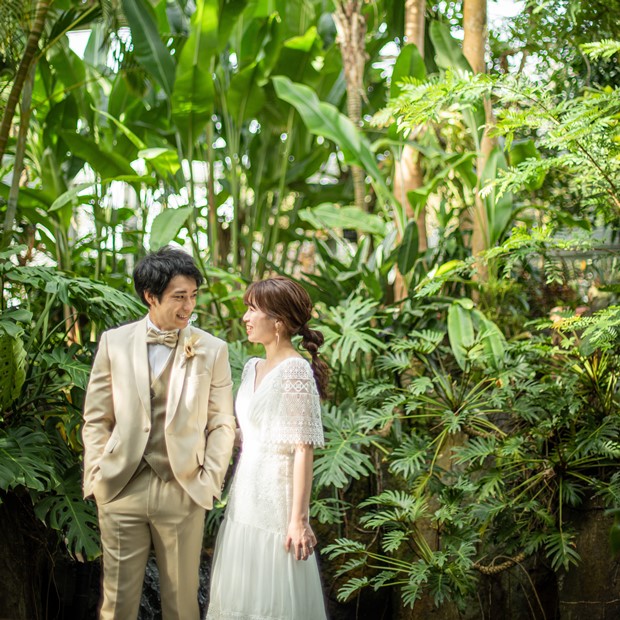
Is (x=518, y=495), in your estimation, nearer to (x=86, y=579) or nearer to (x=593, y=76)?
(x=86, y=579)

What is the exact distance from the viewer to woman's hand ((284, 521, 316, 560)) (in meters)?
2.44

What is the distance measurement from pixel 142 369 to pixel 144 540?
1.78 ft

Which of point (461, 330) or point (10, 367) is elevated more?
point (461, 330)

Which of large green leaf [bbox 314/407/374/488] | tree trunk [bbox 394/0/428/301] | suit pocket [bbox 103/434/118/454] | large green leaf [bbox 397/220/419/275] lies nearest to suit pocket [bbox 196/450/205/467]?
suit pocket [bbox 103/434/118/454]

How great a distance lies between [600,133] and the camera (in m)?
3.21

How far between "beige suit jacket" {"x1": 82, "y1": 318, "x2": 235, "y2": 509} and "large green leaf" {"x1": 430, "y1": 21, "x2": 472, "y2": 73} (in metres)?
3.29

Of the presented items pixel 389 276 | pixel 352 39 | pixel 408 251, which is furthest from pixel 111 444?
pixel 352 39

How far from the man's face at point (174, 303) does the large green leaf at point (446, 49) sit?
127 inches

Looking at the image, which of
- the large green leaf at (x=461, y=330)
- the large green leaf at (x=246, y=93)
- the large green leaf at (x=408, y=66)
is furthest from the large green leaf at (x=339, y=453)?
the large green leaf at (x=246, y=93)

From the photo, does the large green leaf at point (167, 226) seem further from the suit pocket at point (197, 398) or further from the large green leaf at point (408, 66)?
A: the suit pocket at point (197, 398)

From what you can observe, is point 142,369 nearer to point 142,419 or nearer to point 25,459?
point 142,419

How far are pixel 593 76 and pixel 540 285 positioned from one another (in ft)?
4.90

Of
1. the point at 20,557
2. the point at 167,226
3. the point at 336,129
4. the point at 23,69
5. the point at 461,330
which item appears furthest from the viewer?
the point at 336,129

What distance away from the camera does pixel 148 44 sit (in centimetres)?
522
